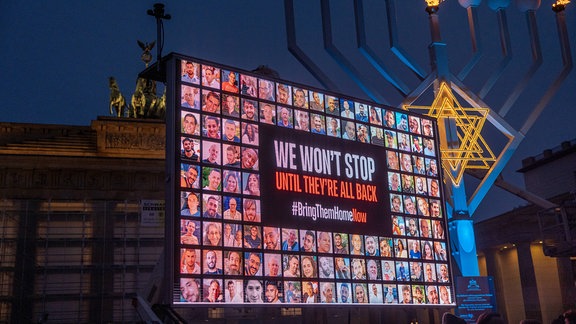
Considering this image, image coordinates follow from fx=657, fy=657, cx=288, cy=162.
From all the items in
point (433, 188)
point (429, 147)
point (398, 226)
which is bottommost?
point (398, 226)

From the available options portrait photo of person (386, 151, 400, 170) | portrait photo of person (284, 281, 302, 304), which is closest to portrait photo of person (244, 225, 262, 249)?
portrait photo of person (284, 281, 302, 304)

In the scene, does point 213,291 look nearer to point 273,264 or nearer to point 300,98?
point 273,264

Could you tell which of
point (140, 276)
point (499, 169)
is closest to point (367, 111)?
point (499, 169)

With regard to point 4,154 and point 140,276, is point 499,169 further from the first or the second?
point 4,154

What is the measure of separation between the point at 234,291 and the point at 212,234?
95cm

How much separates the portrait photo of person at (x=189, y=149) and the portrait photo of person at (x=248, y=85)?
1.45 metres

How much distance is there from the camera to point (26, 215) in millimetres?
23203

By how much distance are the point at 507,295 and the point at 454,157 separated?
14.5 m

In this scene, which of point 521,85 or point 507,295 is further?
point 507,295

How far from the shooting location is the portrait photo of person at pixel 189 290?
379 inches

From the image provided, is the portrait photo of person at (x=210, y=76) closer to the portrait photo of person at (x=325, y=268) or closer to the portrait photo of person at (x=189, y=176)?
the portrait photo of person at (x=189, y=176)

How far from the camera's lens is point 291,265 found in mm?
11047

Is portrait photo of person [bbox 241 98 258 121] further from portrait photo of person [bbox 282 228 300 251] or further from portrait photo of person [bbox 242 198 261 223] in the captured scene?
portrait photo of person [bbox 282 228 300 251]

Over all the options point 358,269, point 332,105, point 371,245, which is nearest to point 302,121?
point 332,105
